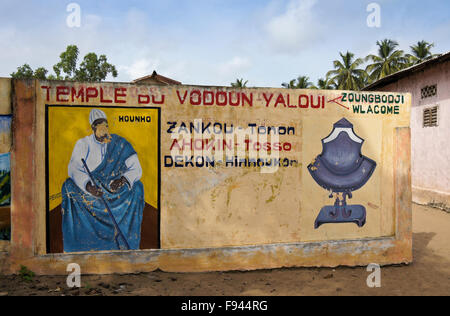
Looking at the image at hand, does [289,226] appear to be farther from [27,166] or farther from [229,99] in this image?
[27,166]

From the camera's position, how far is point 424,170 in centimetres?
1025

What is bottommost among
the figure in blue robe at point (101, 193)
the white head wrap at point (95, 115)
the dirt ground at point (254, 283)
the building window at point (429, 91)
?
the dirt ground at point (254, 283)

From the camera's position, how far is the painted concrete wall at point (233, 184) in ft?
13.9

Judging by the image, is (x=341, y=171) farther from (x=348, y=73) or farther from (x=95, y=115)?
(x=348, y=73)

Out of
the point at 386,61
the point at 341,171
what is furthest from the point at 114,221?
the point at 386,61

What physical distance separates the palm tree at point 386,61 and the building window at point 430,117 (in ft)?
47.0

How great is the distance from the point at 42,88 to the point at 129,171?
157 cm

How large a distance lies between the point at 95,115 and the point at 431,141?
32.3 ft

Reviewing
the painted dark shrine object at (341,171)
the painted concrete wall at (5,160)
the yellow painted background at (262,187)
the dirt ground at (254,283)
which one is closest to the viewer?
the dirt ground at (254,283)

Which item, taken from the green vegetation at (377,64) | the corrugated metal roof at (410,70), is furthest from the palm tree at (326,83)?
the corrugated metal roof at (410,70)

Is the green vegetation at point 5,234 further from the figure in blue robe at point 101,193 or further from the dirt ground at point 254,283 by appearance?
the figure in blue robe at point 101,193

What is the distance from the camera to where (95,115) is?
4.36 m

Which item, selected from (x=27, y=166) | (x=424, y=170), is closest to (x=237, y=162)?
(x=27, y=166)

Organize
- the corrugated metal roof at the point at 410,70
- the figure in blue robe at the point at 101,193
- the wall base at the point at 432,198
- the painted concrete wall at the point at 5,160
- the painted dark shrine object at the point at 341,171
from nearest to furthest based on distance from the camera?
the painted concrete wall at the point at 5,160 < the figure in blue robe at the point at 101,193 < the painted dark shrine object at the point at 341,171 < the corrugated metal roof at the point at 410,70 < the wall base at the point at 432,198
